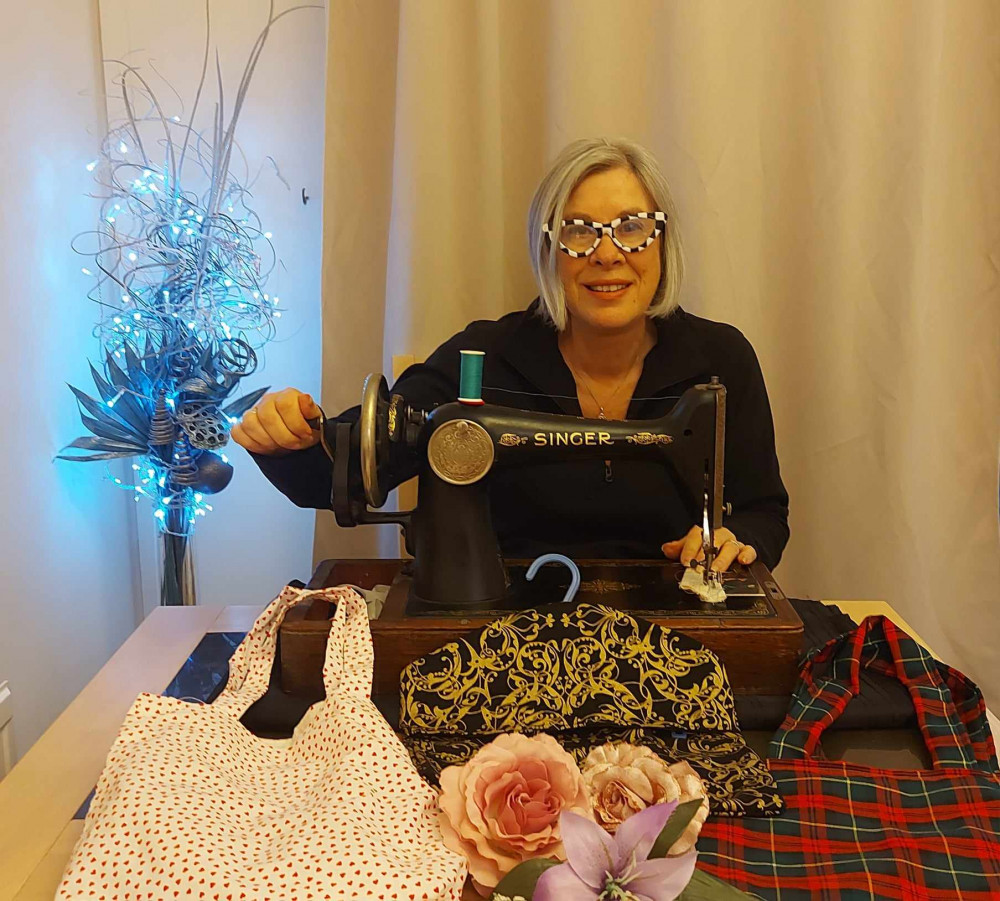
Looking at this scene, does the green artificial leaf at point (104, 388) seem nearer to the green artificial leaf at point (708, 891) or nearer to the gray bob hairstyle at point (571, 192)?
the gray bob hairstyle at point (571, 192)

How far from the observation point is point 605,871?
0.68 metres

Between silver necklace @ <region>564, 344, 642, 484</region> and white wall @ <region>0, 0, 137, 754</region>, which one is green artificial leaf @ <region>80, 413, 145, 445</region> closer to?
white wall @ <region>0, 0, 137, 754</region>

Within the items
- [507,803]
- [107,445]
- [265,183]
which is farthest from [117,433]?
[507,803]

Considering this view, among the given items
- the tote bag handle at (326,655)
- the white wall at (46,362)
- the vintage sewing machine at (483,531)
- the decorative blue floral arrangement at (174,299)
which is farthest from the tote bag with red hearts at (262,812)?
the white wall at (46,362)

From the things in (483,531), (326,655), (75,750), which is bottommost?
(75,750)

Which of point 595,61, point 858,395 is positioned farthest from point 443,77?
point 858,395

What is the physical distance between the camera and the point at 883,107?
179cm

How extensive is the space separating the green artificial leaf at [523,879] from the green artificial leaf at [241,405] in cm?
125

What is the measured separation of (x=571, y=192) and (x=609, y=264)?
134 mm

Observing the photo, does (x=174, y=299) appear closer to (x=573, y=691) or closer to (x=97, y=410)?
(x=97, y=410)

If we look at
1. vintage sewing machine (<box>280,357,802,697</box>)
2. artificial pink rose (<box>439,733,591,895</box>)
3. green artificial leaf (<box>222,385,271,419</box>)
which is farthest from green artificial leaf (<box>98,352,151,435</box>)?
artificial pink rose (<box>439,733,591,895</box>)

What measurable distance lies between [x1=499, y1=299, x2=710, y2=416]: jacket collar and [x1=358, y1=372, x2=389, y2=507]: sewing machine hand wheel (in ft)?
1.55

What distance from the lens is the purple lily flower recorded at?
26.1 inches

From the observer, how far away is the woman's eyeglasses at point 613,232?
4.91 feet
